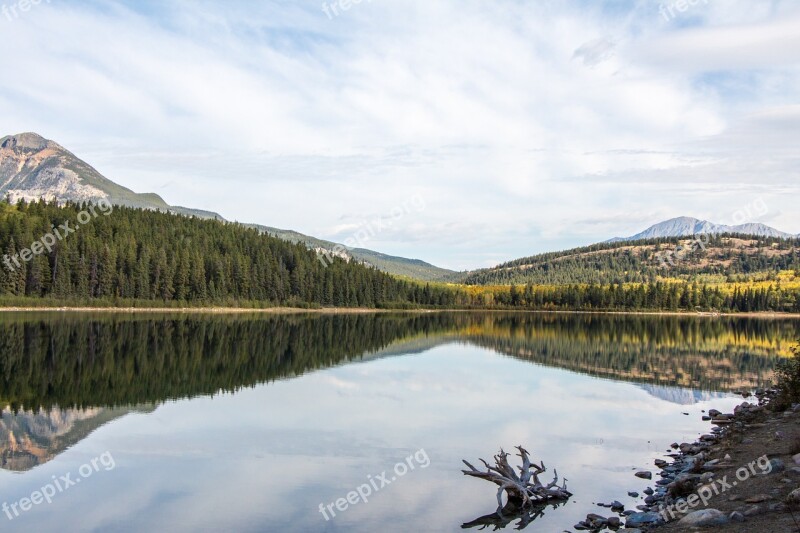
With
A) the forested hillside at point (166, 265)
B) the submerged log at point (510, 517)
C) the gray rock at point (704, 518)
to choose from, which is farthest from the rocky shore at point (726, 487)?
the forested hillside at point (166, 265)

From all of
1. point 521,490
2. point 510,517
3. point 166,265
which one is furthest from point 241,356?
point 166,265

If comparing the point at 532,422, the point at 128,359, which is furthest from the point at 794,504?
the point at 128,359

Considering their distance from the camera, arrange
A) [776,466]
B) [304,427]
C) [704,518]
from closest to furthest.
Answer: [704,518] → [776,466] → [304,427]

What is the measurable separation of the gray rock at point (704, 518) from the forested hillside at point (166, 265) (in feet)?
389

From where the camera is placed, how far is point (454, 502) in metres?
18.0

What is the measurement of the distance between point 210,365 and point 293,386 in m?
10.3

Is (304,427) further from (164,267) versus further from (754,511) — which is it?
(164,267)

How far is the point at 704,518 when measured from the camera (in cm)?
1375

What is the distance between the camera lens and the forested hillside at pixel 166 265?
11794 centimetres

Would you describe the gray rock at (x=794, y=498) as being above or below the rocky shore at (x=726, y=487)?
above

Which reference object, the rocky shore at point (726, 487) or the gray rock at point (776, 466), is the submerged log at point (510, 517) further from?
the gray rock at point (776, 466)

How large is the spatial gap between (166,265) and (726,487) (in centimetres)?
13176

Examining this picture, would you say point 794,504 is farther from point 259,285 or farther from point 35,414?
point 259,285

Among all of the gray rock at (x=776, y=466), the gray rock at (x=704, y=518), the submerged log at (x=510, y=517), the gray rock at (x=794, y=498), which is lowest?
the submerged log at (x=510, y=517)
